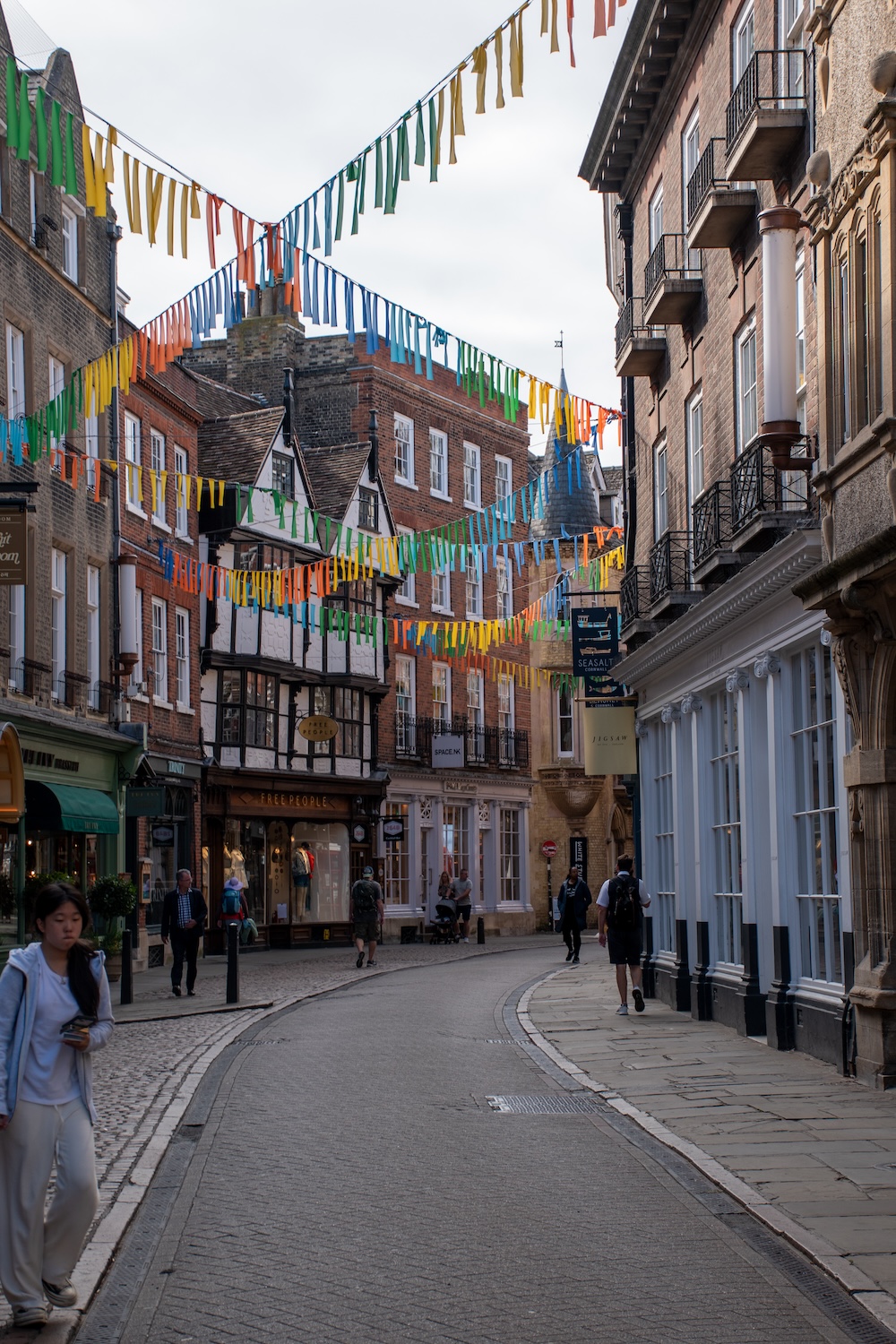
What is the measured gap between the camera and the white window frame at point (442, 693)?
164ft

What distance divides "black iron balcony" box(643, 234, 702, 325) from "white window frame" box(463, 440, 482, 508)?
31.6 metres

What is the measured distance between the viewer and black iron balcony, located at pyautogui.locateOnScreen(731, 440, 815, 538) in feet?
49.2

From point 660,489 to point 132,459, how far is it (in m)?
13.4

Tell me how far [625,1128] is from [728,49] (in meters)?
11.9

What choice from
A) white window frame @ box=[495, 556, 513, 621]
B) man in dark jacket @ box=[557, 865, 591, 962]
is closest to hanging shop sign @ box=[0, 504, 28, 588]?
man in dark jacket @ box=[557, 865, 591, 962]

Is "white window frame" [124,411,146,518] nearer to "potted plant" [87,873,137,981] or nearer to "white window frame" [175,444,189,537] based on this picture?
"white window frame" [175,444,189,537]

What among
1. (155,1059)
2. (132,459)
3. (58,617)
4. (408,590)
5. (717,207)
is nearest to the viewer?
(155,1059)

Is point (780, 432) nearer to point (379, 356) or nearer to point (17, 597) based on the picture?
point (17, 597)

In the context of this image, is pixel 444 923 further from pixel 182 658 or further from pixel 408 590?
pixel 182 658

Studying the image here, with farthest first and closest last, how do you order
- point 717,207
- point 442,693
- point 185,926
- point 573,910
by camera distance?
1. point 442,693
2. point 573,910
3. point 185,926
4. point 717,207

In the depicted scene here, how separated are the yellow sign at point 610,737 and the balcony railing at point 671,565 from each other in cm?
404

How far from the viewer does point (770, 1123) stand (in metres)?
10.8

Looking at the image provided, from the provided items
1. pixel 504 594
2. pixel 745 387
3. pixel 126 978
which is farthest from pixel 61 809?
pixel 504 594

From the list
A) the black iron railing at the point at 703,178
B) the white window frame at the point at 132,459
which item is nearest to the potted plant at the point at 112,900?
the white window frame at the point at 132,459
